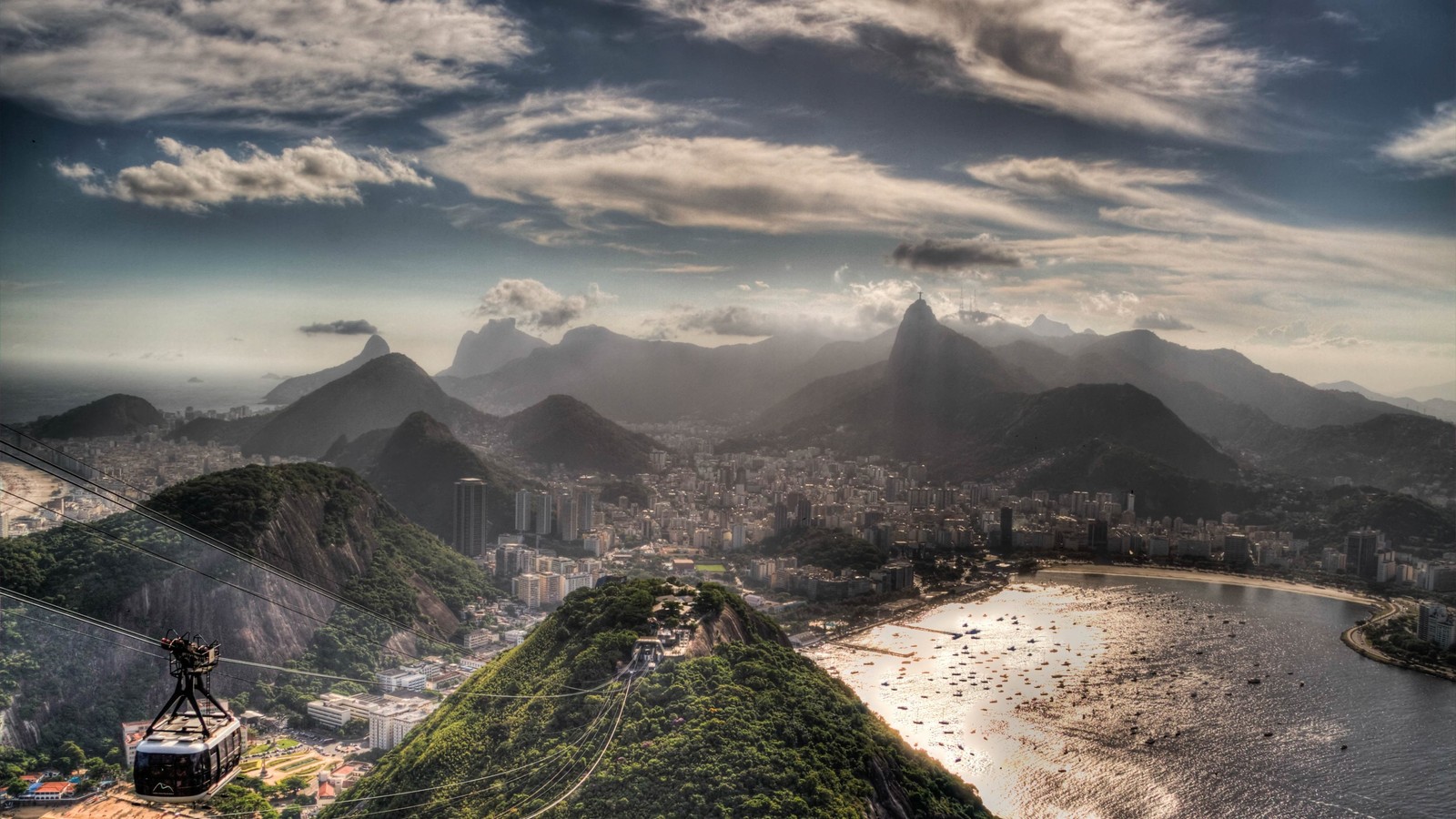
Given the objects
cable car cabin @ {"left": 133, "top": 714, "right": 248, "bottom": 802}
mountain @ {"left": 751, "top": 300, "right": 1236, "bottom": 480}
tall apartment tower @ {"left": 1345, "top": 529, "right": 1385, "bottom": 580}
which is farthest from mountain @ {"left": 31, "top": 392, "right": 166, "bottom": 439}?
tall apartment tower @ {"left": 1345, "top": 529, "right": 1385, "bottom": 580}

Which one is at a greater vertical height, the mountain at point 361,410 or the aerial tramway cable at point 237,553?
the mountain at point 361,410

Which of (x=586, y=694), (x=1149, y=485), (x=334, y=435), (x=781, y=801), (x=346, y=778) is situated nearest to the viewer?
(x=781, y=801)

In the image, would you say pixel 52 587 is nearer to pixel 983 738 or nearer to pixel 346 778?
pixel 346 778

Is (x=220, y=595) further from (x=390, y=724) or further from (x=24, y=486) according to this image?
(x=24, y=486)

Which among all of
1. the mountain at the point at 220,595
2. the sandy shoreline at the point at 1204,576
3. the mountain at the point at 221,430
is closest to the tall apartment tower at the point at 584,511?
the mountain at the point at 220,595

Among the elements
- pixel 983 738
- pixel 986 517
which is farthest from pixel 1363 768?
pixel 986 517

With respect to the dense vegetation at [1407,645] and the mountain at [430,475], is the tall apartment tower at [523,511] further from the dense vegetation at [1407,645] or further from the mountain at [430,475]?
the dense vegetation at [1407,645]

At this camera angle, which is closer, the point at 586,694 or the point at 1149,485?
the point at 586,694
